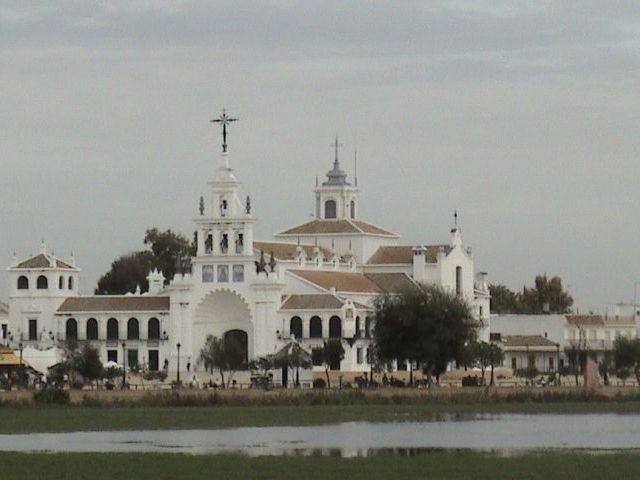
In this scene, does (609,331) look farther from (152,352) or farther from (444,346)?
(444,346)

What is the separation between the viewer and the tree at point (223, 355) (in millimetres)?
136375

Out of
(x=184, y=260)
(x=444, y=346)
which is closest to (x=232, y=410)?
(x=444, y=346)

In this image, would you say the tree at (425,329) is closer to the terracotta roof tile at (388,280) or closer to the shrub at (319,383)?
the shrub at (319,383)

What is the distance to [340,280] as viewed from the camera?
153625mm

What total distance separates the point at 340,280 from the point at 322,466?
331 feet

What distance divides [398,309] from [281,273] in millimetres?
32804

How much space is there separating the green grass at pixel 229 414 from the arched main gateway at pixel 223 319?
58958mm

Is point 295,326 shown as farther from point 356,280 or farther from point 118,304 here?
point 118,304

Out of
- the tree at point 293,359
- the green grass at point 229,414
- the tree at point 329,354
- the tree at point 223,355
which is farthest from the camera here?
the tree at point 329,354

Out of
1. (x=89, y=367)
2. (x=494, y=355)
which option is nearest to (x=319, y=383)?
(x=89, y=367)

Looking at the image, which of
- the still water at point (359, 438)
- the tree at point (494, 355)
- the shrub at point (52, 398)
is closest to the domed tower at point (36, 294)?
the tree at point (494, 355)

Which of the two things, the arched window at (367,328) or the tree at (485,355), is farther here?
the arched window at (367,328)

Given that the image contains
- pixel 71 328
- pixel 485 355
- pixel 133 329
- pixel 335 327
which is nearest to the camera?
pixel 485 355

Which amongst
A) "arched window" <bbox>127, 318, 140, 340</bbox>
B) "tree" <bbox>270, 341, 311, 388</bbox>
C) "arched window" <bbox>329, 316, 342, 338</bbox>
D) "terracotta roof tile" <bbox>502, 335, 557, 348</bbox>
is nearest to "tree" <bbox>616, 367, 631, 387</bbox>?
"arched window" <bbox>329, 316, 342, 338</bbox>
